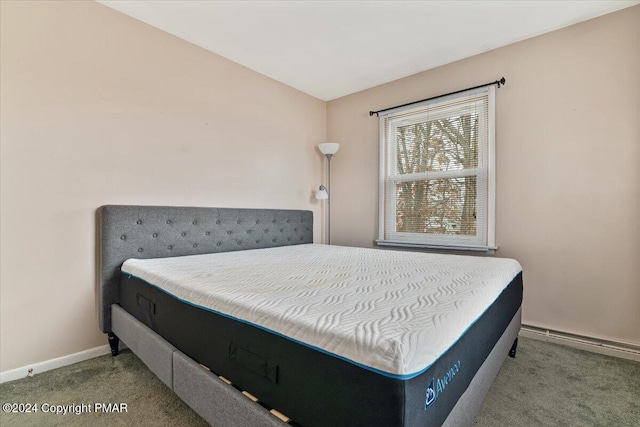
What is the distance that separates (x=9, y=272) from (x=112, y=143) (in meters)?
0.94

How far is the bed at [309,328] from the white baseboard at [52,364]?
122 mm

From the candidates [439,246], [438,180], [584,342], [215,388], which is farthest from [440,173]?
[215,388]

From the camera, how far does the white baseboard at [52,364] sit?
1652 mm

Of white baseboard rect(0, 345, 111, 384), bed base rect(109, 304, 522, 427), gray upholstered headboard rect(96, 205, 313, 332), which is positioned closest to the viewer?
bed base rect(109, 304, 522, 427)

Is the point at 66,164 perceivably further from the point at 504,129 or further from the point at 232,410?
the point at 504,129

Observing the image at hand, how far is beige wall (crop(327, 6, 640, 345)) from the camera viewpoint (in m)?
1.99

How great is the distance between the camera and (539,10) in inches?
79.5

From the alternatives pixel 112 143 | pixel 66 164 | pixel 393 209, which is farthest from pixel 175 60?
pixel 393 209

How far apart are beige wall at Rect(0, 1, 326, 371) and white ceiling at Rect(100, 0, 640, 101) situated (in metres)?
0.24

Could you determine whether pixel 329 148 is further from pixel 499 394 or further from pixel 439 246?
pixel 499 394

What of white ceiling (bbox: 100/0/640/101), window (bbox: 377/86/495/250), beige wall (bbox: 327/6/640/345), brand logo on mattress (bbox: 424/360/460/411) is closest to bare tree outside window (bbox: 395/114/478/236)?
window (bbox: 377/86/495/250)

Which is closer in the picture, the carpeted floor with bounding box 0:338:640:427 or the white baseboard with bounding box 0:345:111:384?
the carpeted floor with bounding box 0:338:640:427

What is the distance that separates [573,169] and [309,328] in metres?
2.40

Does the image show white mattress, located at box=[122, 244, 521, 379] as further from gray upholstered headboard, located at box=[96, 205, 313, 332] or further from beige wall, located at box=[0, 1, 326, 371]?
beige wall, located at box=[0, 1, 326, 371]
